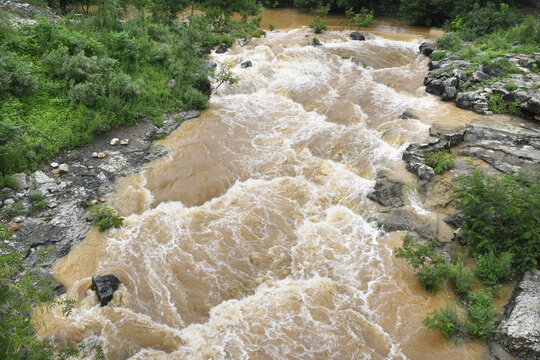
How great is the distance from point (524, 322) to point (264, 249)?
5628 mm

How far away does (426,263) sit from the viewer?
308 inches

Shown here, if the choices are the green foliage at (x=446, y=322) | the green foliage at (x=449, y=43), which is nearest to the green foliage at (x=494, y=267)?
the green foliage at (x=446, y=322)

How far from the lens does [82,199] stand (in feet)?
30.2

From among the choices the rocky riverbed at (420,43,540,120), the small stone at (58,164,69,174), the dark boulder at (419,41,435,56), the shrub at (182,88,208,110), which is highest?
the dark boulder at (419,41,435,56)

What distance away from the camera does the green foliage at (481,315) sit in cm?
629

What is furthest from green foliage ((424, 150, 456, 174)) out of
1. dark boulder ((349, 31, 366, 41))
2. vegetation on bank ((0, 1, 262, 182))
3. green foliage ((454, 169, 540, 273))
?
dark boulder ((349, 31, 366, 41))

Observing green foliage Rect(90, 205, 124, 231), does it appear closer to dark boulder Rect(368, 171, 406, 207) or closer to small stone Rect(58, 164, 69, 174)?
small stone Rect(58, 164, 69, 174)

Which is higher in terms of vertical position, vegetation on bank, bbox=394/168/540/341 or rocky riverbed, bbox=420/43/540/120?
rocky riverbed, bbox=420/43/540/120

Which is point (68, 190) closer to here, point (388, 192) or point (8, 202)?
point (8, 202)

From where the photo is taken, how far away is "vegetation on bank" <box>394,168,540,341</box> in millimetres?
6596

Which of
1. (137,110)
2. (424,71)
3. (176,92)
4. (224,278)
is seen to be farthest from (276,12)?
(224,278)

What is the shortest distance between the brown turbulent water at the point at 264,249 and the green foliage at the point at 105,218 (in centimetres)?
25

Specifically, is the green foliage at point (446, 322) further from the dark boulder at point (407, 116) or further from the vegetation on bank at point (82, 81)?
the vegetation on bank at point (82, 81)

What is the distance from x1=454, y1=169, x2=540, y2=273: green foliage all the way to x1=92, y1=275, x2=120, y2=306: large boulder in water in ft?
27.7
